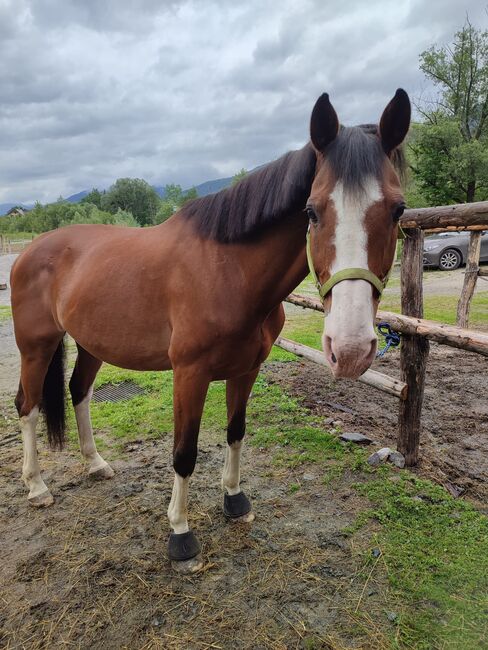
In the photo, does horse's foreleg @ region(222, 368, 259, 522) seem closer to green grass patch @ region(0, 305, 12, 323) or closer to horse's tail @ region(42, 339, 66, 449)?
horse's tail @ region(42, 339, 66, 449)

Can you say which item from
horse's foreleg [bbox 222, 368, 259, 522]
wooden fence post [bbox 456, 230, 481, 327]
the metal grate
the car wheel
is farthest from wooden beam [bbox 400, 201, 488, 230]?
the car wheel

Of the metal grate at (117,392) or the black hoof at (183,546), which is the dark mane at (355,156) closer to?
the black hoof at (183,546)

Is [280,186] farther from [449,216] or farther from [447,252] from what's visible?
[447,252]

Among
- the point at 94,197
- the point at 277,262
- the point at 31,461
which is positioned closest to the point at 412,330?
the point at 277,262

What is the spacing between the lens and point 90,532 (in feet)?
8.14

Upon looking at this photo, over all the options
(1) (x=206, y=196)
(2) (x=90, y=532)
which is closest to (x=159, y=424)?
(2) (x=90, y=532)

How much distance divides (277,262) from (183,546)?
65.4 inches

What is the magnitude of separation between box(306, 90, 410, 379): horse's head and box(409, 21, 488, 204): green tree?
16.4m

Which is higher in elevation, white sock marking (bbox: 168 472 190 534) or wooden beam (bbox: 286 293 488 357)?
wooden beam (bbox: 286 293 488 357)

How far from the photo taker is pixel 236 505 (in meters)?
2.55

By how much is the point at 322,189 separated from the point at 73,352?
6002 millimetres

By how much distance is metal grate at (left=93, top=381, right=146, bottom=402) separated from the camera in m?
4.66

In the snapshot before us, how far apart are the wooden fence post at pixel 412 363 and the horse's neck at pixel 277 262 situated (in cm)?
147

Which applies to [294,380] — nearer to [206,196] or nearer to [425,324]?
[425,324]
